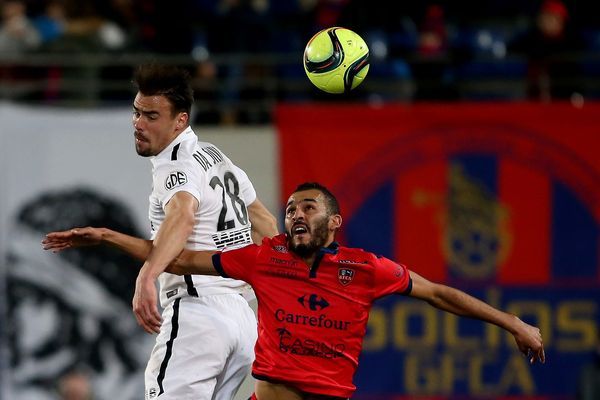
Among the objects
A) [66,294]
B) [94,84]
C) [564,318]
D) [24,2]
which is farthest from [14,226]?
[564,318]

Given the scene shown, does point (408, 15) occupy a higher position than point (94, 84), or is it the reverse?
point (408, 15)

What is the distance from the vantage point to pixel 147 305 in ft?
19.2

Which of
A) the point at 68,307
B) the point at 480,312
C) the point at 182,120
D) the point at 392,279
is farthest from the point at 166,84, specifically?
the point at 68,307

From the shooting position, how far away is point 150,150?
661 centimetres

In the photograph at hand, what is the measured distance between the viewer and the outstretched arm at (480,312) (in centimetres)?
626

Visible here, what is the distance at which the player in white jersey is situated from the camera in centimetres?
648

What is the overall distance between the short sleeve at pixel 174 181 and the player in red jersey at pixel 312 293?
338mm

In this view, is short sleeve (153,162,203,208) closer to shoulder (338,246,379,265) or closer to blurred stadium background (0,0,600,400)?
shoulder (338,246,379,265)

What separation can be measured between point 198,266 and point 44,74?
6.67 m

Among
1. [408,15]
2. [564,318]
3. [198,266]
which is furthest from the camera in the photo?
[408,15]

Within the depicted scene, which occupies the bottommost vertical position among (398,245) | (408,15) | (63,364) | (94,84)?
(63,364)

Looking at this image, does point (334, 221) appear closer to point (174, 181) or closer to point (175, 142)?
point (174, 181)

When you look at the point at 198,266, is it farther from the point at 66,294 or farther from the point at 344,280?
the point at 66,294

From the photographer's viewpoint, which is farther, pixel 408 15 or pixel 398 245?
pixel 408 15
